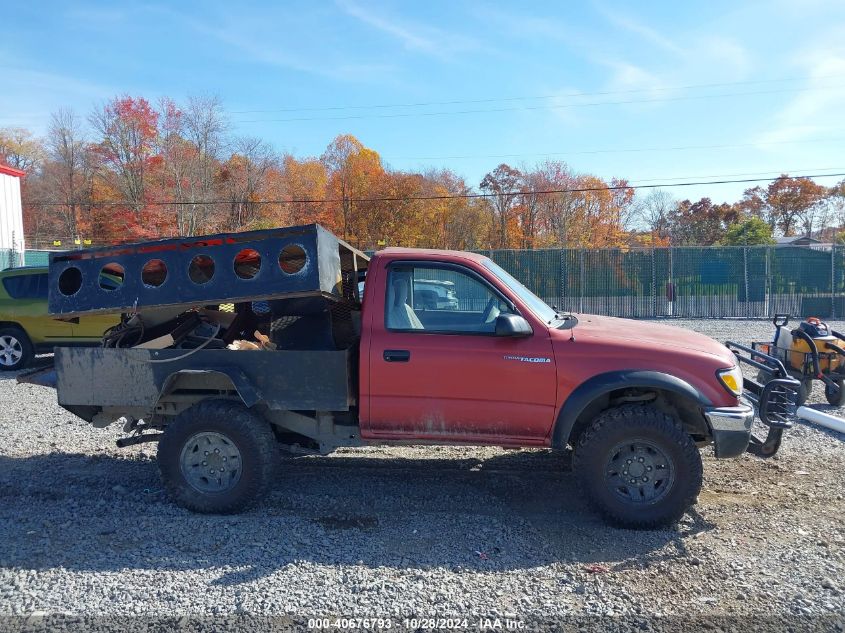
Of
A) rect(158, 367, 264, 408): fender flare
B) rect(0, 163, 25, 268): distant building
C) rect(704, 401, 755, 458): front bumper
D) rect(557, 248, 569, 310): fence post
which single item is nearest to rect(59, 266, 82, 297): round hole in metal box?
rect(158, 367, 264, 408): fender flare

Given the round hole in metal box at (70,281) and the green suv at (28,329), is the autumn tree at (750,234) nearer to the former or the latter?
the green suv at (28,329)

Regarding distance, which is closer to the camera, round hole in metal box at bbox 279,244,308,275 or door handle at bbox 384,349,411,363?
door handle at bbox 384,349,411,363

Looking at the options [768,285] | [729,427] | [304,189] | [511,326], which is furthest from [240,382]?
[304,189]

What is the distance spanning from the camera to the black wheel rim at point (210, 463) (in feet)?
17.0

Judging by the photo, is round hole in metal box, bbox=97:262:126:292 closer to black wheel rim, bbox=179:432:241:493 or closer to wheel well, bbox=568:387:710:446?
black wheel rim, bbox=179:432:241:493

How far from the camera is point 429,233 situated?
42062 millimetres

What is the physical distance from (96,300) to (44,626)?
8.32 feet

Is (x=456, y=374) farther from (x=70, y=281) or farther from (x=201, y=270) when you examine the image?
(x=70, y=281)

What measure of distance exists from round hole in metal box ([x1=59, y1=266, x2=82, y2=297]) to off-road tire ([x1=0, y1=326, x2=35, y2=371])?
298 inches

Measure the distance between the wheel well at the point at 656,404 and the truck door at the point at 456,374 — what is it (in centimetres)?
40

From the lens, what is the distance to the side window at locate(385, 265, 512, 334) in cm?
507

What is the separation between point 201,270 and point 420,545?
2775 millimetres

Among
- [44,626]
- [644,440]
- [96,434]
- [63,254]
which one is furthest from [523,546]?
[96,434]

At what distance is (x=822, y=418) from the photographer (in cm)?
769
